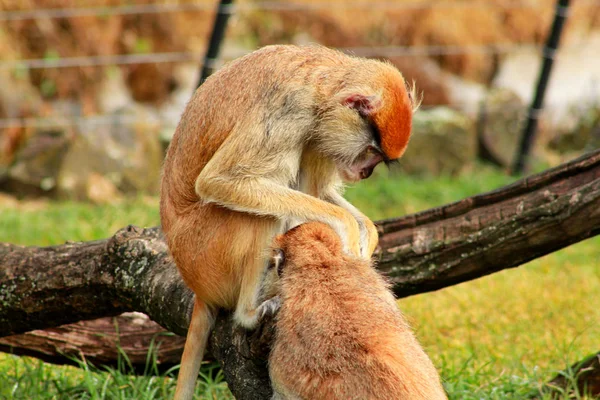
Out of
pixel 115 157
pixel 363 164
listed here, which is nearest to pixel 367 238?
pixel 363 164

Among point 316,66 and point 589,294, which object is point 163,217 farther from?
point 589,294

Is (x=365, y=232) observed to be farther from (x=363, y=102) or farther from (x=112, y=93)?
(x=112, y=93)

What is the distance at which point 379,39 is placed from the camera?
11625 millimetres

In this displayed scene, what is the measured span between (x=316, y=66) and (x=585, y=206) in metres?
1.41

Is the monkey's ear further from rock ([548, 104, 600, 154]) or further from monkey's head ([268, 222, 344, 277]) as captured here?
rock ([548, 104, 600, 154])

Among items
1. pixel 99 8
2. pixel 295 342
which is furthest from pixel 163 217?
pixel 99 8

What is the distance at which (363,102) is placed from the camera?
13.1 feet

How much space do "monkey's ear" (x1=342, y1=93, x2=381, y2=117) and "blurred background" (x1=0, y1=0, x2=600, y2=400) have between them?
1737mm

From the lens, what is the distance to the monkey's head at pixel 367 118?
3971 mm

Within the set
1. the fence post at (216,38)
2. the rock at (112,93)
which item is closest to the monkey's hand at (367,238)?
the fence post at (216,38)

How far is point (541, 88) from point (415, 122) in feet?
4.77

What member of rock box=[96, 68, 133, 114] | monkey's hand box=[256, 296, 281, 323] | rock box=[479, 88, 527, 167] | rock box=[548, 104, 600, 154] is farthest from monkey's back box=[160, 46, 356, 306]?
rock box=[548, 104, 600, 154]

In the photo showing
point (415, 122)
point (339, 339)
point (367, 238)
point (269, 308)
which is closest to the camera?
point (339, 339)

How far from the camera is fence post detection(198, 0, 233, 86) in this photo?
830 cm
